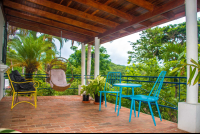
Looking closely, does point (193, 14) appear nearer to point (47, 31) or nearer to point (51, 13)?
point (51, 13)

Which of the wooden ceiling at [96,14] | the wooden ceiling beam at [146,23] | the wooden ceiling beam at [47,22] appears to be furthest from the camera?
the wooden ceiling beam at [47,22]

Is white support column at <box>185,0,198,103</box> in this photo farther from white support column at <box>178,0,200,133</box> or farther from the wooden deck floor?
the wooden deck floor

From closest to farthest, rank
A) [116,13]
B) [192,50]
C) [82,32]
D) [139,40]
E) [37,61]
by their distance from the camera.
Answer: [192,50], [116,13], [82,32], [37,61], [139,40]

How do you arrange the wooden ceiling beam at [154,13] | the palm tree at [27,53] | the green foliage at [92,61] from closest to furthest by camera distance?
the wooden ceiling beam at [154,13]
the palm tree at [27,53]
the green foliage at [92,61]

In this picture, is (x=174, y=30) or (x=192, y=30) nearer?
(x=192, y=30)

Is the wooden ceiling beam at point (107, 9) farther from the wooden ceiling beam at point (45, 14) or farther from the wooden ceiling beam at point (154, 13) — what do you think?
the wooden ceiling beam at point (45, 14)

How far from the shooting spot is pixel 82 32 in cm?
541

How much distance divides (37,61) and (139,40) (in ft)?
26.6

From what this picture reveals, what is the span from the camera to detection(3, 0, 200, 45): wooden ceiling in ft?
11.0

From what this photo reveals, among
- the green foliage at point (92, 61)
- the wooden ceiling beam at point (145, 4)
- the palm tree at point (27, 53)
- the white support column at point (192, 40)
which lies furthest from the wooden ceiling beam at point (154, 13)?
the green foliage at point (92, 61)

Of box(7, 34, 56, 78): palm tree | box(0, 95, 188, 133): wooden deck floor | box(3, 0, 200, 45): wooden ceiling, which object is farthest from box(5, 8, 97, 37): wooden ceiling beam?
box(0, 95, 188, 133): wooden deck floor

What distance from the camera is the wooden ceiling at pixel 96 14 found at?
337cm

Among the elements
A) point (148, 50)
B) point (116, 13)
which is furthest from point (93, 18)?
point (148, 50)

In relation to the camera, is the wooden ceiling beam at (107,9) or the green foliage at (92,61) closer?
the wooden ceiling beam at (107,9)
